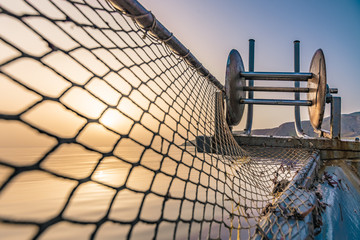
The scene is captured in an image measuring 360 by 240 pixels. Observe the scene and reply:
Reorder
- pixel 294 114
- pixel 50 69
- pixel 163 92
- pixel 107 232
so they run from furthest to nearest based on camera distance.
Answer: pixel 294 114 → pixel 107 232 → pixel 163 92 → pixel 50 69

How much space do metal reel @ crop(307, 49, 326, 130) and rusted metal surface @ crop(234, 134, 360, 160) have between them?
1.51 feet

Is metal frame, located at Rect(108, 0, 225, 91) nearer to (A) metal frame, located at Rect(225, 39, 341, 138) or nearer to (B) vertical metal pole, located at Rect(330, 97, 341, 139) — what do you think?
(A) metal frame, located at Rect(225, 39, 341, 138)

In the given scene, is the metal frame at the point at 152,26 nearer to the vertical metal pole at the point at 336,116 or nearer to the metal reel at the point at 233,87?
the metal reel at the point at 233,87

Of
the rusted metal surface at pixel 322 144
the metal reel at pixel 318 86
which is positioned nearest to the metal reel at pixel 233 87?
the rusted metal surface at pixel 322 144

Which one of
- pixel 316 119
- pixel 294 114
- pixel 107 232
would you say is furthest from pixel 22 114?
pixel 294 114

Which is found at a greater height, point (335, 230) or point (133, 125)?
point (133, 125)

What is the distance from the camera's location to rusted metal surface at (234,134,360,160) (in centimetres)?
391

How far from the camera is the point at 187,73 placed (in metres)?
2.46

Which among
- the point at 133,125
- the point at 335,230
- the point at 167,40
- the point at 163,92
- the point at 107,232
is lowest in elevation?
the point at 107,232

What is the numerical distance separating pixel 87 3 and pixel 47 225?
3.42 feet

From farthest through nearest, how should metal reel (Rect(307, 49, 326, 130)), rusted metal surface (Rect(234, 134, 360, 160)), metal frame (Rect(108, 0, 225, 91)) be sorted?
1. rusted metal surface (Rect(234, 134, 360, 160))
2. metal reel (Rect(307, 49, 326, 130))
3. metal frame (Rect(108, 0, 225, 91))

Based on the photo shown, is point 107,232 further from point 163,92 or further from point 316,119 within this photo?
point 316,119

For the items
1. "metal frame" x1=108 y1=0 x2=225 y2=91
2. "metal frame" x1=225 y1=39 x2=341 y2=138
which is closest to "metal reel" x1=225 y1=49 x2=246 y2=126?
"metal frame" x1=225 y1=39 x2=341 y2=138

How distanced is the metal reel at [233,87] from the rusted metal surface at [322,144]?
0.64 metres
